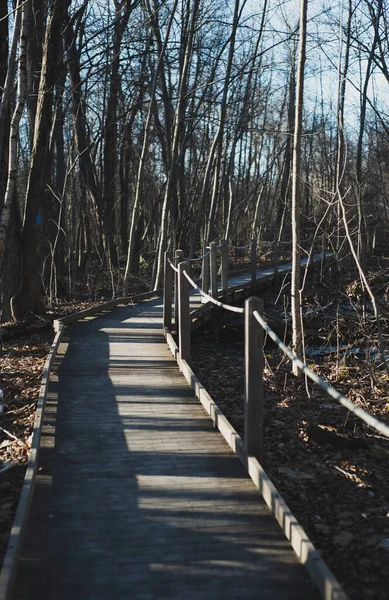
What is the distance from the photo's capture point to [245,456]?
4938 millimetres

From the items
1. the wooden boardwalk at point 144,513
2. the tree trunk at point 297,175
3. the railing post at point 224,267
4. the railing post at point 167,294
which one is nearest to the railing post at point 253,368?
the wooden boardwalk at point 144,513

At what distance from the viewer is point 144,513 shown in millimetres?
4242

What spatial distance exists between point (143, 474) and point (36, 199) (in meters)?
8.12

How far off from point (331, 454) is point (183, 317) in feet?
8.78

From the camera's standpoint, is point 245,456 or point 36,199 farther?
point 36,199

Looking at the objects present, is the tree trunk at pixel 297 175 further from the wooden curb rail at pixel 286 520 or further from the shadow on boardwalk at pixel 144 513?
the wooden curb rail at pixel 286 520

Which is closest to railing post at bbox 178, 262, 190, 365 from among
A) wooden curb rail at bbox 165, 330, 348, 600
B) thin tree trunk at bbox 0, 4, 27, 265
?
wooden curb rail at bbox 165, 330, 348, 600

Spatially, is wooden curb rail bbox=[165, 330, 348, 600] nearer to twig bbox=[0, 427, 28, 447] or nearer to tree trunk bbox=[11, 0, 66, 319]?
twig bbox=[0, 427, 28, 447]

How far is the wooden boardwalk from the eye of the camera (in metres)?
3.44

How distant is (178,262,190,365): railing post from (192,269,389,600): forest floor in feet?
2.95

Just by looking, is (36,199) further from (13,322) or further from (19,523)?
(19,523)

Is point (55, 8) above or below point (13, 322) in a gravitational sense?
above

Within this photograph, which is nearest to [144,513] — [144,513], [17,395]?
[144,513]

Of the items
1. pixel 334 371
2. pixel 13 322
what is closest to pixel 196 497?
pixel 334 371
